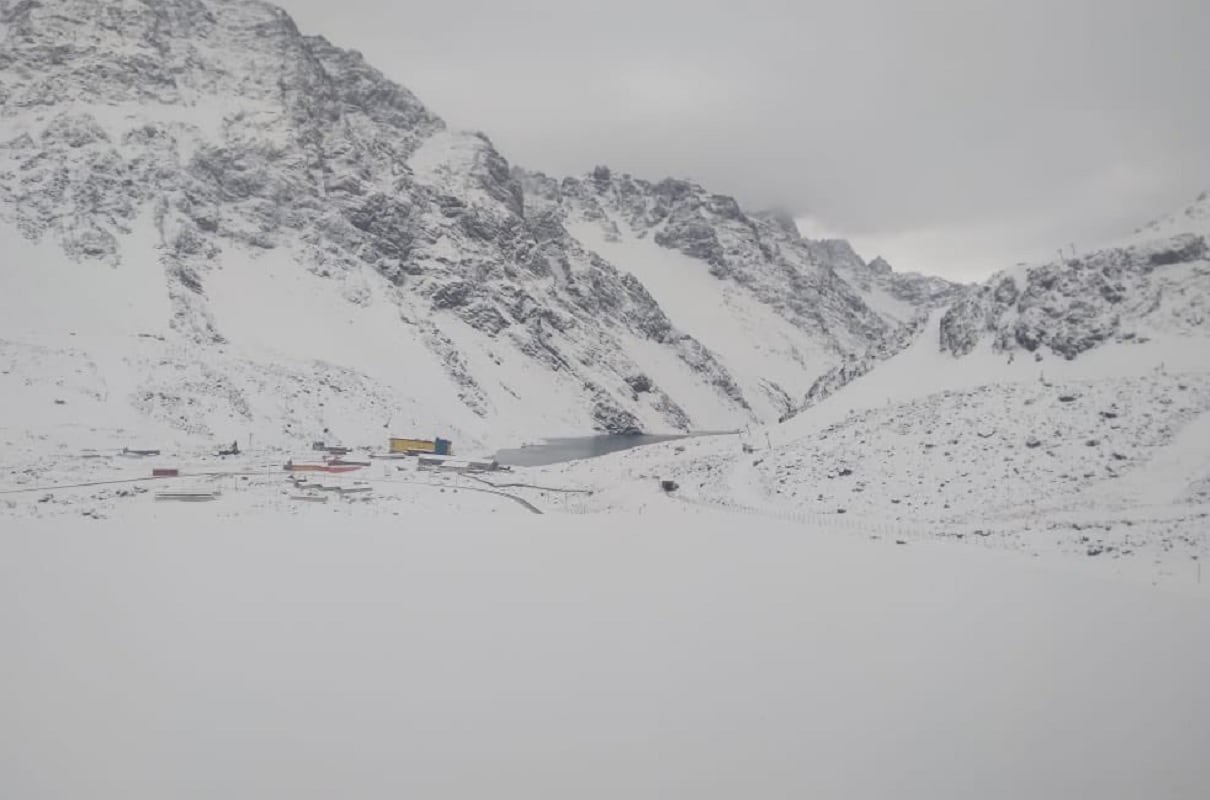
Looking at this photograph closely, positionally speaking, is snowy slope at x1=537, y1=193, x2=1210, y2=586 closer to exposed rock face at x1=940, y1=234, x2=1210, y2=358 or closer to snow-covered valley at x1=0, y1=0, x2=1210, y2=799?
exposed rock face at x1=940, y1=234, x2=1210, y2=358

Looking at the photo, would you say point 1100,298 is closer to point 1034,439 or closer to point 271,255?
point 1034,439

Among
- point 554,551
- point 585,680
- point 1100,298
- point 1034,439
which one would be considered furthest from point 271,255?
point 585,680

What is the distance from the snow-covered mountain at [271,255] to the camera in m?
69.4

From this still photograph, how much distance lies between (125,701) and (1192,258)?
5360cm

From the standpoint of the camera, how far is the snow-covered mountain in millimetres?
69438

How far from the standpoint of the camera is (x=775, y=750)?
9.77 m

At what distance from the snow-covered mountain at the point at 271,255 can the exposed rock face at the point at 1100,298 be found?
13.4 meters

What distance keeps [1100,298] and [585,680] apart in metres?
44.3

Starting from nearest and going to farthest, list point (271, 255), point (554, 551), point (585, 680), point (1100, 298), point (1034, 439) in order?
point (585, 680)
point (554, 551)
point (1034, 439)
point (1100, 298)
point (271, 255)

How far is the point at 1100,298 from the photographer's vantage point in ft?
136

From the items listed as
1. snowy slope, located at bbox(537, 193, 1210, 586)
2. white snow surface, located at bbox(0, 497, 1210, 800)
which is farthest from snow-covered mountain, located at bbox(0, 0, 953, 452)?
white snow surface, located at bbox(0, 497, 1210, 800)

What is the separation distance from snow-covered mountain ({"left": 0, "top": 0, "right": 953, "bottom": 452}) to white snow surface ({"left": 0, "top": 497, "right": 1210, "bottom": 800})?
151ft

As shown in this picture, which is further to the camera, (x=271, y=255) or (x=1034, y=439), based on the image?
(x=271, y=255)

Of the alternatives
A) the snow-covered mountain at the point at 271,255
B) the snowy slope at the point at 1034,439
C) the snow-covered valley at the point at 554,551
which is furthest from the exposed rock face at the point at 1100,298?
the snow-covered mountain at the point at 271,255
